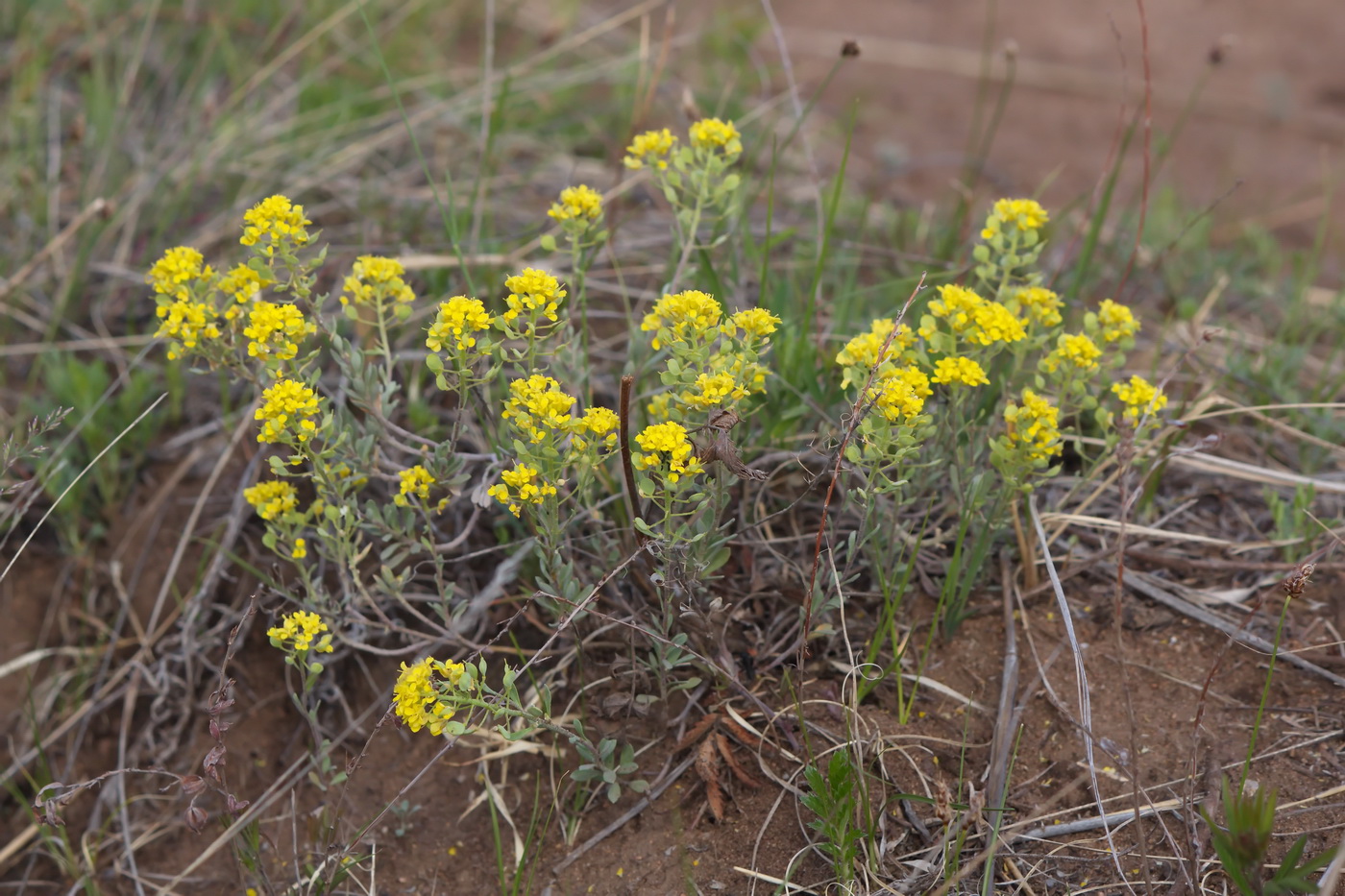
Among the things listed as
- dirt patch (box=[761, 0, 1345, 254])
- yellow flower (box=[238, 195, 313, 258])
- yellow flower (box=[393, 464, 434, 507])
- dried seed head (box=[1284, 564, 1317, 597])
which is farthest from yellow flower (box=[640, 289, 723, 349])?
dirt patch (box=[761, 0, 1345, 254])

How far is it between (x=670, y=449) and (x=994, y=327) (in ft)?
1.93

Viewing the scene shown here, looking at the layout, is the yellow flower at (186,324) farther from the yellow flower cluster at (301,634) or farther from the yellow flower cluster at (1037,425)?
the yellow flower cluster at (1037,425)

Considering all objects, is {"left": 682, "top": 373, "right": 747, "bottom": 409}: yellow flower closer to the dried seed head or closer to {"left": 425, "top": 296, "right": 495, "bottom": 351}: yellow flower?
{"left": 425, "top": 296, "right": 495, "bottom": 351}: yellow flower

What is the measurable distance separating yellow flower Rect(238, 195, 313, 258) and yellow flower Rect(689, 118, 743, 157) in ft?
2.24

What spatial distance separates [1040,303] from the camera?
1840 millimetres

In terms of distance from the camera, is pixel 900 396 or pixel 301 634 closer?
pixel 900 396

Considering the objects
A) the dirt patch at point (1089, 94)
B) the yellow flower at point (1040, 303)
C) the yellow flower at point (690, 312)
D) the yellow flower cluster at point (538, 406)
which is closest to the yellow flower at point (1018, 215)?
the yellow flower at point (1040, 303)

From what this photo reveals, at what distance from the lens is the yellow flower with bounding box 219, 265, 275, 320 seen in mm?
1770

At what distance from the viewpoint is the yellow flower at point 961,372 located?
170 cm

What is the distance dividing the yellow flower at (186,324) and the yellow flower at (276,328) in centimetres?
8

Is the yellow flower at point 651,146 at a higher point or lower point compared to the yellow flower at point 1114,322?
Answer: higher

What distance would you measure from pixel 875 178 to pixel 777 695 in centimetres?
249

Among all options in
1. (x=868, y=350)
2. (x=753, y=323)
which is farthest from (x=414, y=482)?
(x=868, y=350)

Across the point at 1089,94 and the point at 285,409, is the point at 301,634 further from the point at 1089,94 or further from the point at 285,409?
the point at 1089,94
